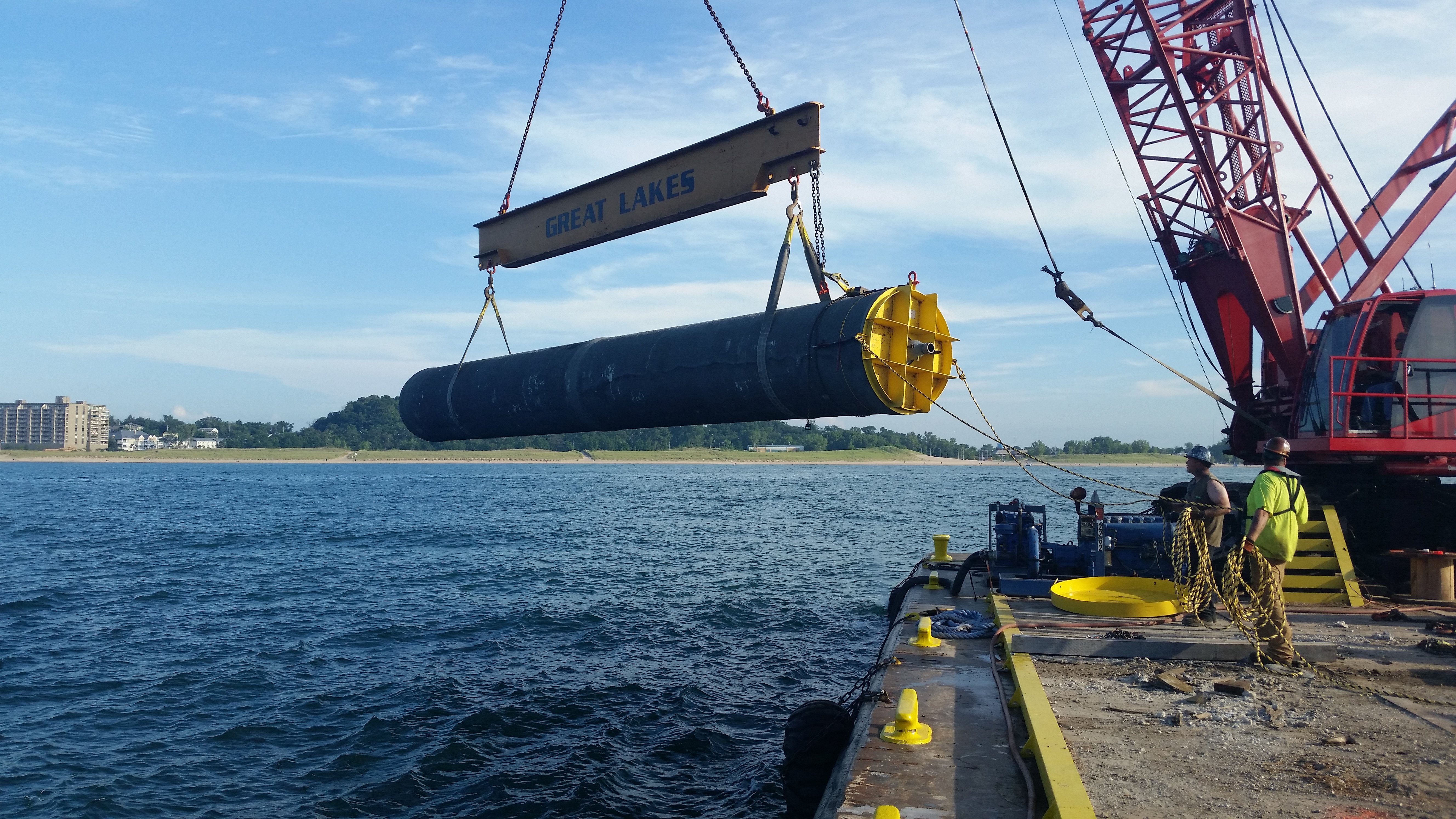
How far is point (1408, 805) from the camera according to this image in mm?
4695

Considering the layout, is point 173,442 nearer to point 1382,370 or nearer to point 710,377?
point 710,377

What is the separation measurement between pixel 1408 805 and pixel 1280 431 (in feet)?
45.9

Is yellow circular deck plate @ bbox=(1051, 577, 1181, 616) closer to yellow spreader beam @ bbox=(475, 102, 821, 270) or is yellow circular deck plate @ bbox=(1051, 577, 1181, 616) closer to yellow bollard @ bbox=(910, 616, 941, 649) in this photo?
yellow bollard @ bbox=(910, 616, 941, 649)

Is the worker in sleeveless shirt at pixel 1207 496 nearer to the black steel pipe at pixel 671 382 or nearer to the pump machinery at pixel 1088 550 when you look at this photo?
the pump machinery at pixel 1088 550

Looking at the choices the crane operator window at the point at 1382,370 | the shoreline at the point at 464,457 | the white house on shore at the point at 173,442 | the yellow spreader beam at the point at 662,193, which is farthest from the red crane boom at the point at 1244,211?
the white house on shore at the point at 173,442

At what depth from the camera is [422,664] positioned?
49.9 feet

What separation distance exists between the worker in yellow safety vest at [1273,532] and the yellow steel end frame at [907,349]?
3.02 m

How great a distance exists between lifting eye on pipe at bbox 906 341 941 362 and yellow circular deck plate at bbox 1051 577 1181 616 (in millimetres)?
3863

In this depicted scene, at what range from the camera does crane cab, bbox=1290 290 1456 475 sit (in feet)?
37.3

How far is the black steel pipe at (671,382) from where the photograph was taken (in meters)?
Answer: 7.16

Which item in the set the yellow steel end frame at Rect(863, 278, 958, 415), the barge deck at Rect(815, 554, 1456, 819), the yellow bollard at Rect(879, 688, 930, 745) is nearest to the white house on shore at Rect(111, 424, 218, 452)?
the yellow steel end frame at Rect(863, 278, 958, 415)

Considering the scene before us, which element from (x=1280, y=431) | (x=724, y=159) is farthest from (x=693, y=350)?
(x=1280, y=431)

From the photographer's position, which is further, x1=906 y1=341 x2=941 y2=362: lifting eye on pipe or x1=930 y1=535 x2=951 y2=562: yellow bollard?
x1=930 y1=535 x2=951 y2=562: yellow bollard

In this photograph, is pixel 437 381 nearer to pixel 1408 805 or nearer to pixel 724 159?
pixel 724 159
